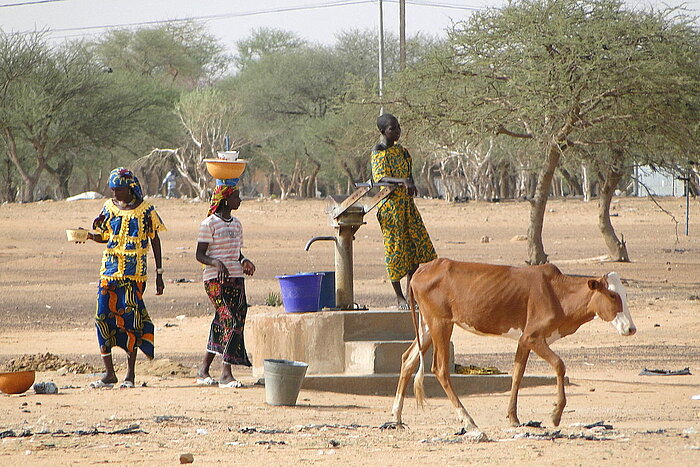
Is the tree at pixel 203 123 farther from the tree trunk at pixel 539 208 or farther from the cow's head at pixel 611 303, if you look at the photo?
the cow's head at pixel 611 303

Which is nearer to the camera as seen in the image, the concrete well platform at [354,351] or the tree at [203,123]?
the concrete well platform at [354,351]

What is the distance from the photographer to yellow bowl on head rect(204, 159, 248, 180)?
888 centimetres

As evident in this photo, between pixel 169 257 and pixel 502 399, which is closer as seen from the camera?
pixel 502 399

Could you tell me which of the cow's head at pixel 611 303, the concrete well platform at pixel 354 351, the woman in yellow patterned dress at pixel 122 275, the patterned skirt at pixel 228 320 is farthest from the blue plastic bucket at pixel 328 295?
the cow's head at pixel 611 303

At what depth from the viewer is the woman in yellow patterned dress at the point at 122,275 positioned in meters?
8.79

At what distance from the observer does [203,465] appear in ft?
18.8

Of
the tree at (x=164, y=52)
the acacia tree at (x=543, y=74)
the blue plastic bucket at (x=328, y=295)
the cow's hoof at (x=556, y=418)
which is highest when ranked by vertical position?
the tree at (x=164, y=52)

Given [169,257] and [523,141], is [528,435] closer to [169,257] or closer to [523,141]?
[523,141]

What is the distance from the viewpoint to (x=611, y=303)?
6.58 m

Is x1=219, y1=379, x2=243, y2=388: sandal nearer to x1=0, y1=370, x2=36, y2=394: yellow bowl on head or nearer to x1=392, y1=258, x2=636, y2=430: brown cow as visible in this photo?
x1=0, y1=370, x2=36, y2=394: yellow bowl on head

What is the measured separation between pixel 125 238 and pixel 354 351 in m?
2.11

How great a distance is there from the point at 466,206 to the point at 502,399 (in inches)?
1273

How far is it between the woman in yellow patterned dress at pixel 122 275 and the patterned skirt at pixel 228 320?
0.48 metres

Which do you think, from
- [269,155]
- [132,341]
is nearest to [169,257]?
[132,341]
